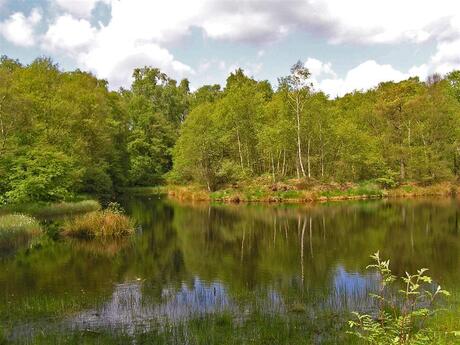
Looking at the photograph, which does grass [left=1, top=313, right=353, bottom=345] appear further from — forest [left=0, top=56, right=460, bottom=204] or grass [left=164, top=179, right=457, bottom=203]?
grass [left=164, top=179, right=457, bottom=203]

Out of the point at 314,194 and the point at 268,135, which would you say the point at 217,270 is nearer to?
the point at 314,194

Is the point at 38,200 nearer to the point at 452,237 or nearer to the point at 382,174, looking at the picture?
the point at 452,237

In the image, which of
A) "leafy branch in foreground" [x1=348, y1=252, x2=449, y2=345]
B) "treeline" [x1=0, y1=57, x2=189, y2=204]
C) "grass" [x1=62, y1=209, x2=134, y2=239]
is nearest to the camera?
"leafy branch in foreground" [x1=348, y1=252, x2=449, y2=345]

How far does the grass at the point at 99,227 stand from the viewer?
33531 mm

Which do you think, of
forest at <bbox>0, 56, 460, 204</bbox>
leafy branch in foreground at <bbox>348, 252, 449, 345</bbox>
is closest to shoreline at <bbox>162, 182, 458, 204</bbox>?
forest at <bbox>0, 56, 460, 204</bbox>

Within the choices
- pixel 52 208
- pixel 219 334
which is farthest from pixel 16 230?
pixel 219 334

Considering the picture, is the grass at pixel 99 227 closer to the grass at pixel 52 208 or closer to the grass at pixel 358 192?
the grass at pixel 52 208

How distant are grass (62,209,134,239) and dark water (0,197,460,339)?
5.12ft

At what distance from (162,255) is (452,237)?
64.9ft

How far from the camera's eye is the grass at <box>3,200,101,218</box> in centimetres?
3927

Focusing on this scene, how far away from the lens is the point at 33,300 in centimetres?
1711

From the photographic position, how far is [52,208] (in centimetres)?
4291

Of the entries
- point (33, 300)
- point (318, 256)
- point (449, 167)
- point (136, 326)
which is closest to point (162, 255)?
point (318, 256)

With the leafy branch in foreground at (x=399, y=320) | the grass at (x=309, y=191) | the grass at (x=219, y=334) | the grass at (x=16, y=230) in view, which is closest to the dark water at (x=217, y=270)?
the grass at (x=219, y=334)
